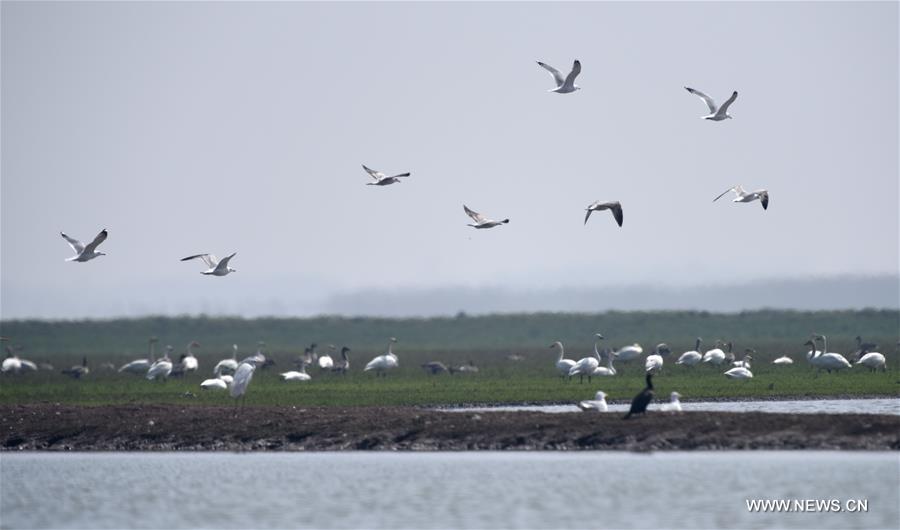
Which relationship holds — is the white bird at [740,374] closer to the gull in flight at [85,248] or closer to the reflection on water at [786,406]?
the reflection on water at [786,406]

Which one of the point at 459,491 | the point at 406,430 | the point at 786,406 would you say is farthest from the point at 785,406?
the point at 459,491

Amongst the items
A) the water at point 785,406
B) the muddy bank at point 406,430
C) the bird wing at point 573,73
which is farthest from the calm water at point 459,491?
the bird wing at point 573,73

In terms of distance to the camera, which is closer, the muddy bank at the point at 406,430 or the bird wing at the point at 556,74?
the muddy bank at the point at 406,430

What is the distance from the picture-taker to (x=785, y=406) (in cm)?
3234

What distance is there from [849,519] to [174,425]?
1489 cm

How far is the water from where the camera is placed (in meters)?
30.9

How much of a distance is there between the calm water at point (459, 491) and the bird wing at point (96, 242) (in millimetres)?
6077

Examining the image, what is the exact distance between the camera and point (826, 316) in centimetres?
8362

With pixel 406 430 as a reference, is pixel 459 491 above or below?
below

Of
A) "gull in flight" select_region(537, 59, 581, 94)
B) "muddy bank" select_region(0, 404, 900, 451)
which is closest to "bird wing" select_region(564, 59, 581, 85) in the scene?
"gull in flight" select_region(537, 59, 581, 94)

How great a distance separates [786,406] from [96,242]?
48.6ft

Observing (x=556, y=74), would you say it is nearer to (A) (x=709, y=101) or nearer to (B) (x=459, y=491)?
(A) (x=709, y=101)

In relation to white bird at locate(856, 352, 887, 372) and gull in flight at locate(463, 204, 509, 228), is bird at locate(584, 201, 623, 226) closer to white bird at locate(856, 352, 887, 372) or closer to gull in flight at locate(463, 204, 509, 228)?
gull in flight at locate(463, 204, 509, 228)

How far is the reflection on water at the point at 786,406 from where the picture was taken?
101ft
